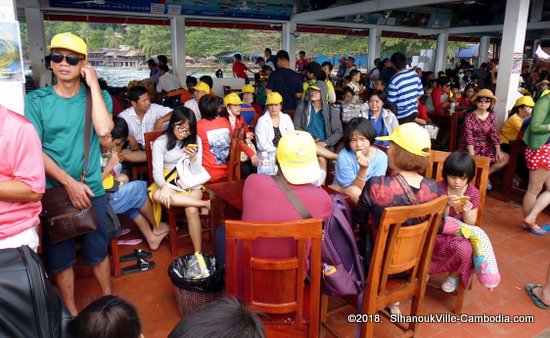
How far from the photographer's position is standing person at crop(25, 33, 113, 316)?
1.85 metres

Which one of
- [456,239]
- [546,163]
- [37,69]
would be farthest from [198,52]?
[456,239]

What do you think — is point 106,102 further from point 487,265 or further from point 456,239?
point 487,265

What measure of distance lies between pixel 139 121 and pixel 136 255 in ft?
4.56

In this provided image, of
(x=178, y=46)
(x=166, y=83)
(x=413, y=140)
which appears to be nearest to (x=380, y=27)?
(x=178, y=46)

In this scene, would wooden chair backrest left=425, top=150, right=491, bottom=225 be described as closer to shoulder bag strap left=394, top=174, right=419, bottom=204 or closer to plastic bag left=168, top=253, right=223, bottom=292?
shoulder bag strap left=394, top=174, right=419, bottom=204

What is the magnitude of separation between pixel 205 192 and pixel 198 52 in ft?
25.0

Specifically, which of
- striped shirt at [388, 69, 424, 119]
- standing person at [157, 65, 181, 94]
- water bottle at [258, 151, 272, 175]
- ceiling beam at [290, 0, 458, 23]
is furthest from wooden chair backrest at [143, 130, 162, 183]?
ceiling beam at [290, 0, 458, 23]

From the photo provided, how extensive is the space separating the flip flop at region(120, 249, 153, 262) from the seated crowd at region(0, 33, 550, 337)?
0.31 ft

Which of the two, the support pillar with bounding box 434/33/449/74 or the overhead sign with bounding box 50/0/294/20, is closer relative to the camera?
the overhead sign with bounding box 50/0/294/20

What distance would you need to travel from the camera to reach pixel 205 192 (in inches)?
127

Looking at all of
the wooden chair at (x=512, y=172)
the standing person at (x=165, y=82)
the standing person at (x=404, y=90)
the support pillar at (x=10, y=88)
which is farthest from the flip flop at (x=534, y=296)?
the standing person at (x=165, y=82)

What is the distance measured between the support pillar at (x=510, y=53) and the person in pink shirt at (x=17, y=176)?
16.3ft

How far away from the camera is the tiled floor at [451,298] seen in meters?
2.27

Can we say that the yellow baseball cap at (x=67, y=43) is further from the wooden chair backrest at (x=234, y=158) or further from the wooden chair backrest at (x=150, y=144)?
the wooden chair backrest at (x=234, y=158)
